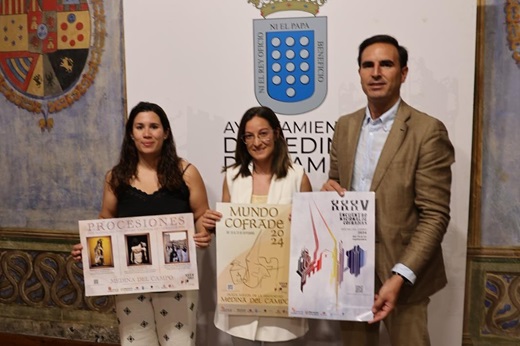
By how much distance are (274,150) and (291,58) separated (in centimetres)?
68

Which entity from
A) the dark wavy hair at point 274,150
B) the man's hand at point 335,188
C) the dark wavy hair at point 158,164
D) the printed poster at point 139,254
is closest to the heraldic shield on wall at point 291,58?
the dark wavy hair at point 274,150

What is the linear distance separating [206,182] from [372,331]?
1228 millimetres

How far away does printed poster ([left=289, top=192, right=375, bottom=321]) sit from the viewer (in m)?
1.96

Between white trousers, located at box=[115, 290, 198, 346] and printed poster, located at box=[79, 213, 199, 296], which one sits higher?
printed poster, located at box=[79, 213, 199, 296]

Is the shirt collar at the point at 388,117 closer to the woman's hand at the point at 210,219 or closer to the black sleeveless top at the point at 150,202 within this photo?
the woman's hand at the point at 210,219

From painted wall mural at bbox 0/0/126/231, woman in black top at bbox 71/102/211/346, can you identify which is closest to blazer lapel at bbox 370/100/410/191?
woman in black top at bbox 71/102/211/346

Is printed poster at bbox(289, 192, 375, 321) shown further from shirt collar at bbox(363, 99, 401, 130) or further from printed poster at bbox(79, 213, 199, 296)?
printed poster at bbox(79, 213, 199, 296)

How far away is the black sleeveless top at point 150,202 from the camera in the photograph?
2.31 metres

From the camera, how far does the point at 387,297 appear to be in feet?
6.22

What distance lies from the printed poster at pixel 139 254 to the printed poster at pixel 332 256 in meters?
0.51

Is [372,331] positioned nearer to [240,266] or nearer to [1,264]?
[240,266]

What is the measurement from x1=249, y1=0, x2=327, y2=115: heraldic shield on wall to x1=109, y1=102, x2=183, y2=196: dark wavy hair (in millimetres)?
655

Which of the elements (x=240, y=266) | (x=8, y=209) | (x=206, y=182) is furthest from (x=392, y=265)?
(x=8, y=209)

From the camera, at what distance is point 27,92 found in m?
3.36
